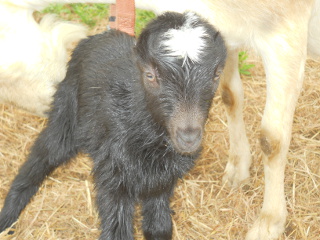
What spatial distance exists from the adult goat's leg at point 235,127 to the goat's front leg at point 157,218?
882 mm

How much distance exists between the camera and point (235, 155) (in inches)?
155

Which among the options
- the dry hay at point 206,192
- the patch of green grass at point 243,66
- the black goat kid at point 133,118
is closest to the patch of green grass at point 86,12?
the patch of green grass at point 243,66

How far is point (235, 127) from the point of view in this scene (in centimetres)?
392

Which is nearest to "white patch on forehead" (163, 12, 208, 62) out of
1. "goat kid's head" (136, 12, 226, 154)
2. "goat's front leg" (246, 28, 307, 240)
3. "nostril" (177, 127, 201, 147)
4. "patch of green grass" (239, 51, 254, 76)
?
"goat kid's head" (136, 12, 226, 154)

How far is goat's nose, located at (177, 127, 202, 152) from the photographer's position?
2393mm

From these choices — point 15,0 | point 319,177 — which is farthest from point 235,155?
point 15,0

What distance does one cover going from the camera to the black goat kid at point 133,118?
2422 mm

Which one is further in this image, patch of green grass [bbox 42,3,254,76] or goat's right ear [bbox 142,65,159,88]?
patch of green grass [bbox 42,3,254,76]

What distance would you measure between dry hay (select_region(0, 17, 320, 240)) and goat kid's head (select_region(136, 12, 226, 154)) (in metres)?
1.15

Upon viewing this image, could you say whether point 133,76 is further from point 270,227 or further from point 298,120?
point 298,120

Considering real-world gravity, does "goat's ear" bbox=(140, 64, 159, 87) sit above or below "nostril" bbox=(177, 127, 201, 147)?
above

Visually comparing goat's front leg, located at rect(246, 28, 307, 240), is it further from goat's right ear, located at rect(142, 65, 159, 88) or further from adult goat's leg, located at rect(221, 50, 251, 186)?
goat's right ear, located at rect(142, 65, 159, 88)

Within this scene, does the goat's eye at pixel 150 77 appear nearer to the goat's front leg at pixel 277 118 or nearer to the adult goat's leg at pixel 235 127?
the goat's front leg at pixel 277 118

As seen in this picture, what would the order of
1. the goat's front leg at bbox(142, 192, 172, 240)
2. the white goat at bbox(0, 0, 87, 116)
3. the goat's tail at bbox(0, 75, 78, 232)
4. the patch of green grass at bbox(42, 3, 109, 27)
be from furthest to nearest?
the patch of green grass at bbox(42, 3, 109, 27) → the white goat at bbox(0, 0, 87, 116) → the goat's tail at bbox(0, 75, 78, 232) → the goat's front leg at bbox(142, 192, 172, 240)
